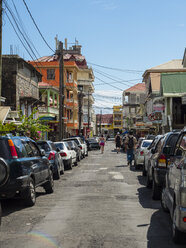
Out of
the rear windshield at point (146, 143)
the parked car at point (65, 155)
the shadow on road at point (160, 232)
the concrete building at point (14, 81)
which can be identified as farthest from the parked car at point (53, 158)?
the concrete building at point (14, 81)

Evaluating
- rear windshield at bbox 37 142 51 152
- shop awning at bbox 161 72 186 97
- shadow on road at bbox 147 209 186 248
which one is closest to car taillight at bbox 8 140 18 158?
shadow on road at bbox 147 209 186 248

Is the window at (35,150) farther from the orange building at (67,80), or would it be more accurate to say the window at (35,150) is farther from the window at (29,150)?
the orange building at (67,80)

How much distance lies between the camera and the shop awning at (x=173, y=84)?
39.1m

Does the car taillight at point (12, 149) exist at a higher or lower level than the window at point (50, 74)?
lower

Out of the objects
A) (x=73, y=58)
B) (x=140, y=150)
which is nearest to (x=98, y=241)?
(x=140, y=150)

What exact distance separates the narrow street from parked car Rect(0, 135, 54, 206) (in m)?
0.44

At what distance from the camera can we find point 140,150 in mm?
20406

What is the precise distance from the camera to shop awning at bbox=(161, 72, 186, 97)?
39.1 metres

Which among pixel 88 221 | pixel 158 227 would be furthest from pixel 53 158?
pixel 158 227

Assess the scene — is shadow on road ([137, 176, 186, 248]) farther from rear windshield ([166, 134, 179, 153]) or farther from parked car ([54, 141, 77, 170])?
parked car ([54, 141, 77, 170])

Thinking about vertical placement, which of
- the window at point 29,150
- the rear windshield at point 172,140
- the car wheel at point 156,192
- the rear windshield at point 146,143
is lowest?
the car wheel at point 156,192

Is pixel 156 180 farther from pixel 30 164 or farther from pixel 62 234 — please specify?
pixel 62 234

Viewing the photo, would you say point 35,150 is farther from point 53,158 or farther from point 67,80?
point 67,80

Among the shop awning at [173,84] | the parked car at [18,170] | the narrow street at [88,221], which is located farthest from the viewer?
the shop awning at [173,84]
